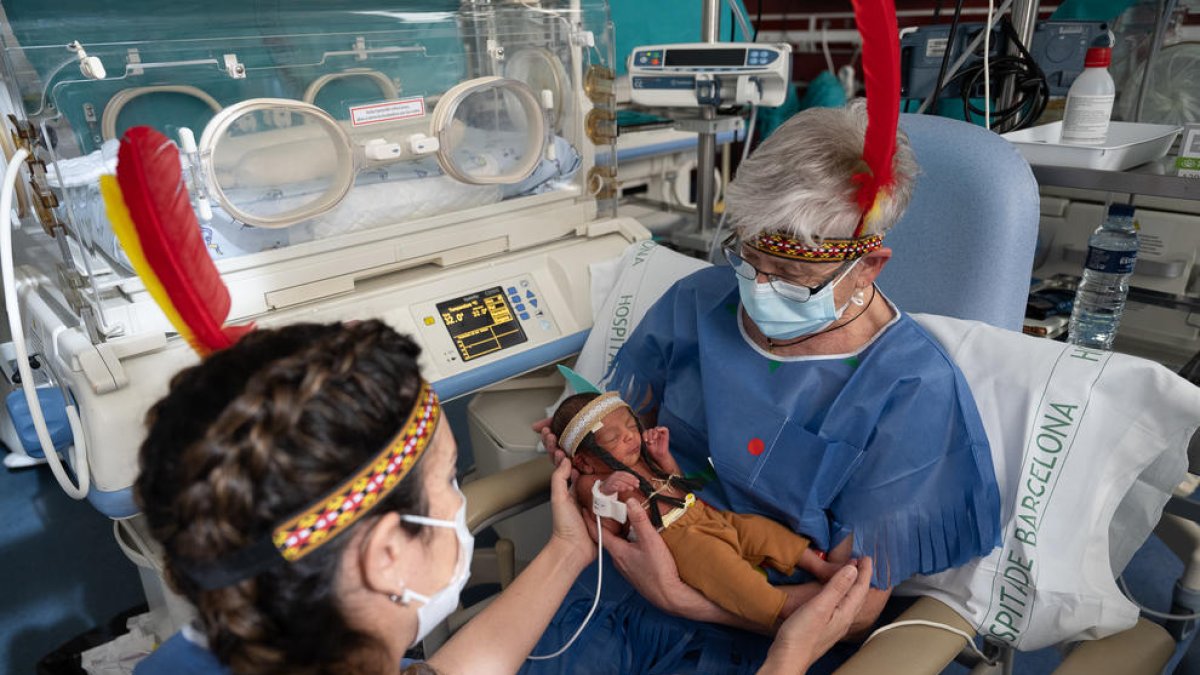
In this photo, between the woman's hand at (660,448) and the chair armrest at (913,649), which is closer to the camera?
the chair armrest at (913,649)

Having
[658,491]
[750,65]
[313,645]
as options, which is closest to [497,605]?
[658,491]

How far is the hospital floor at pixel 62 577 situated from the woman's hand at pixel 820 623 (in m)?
0.88

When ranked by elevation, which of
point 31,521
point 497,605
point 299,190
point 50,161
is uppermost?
point 50,161

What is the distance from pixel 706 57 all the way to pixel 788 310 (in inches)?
38.0

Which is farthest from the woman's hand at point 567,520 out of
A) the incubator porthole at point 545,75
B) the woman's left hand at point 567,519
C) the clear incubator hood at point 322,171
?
the incubator porthole at point 545,75

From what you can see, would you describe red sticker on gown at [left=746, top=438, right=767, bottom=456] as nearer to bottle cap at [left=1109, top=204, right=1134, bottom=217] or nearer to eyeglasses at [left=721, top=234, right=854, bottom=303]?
eyeglasses at [left=721, top=234, right=854, bottom=303]

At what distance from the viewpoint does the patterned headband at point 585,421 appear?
1302 millimetres

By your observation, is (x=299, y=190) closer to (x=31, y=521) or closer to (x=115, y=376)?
(x=115, y=376)

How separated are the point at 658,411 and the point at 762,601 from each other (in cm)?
50

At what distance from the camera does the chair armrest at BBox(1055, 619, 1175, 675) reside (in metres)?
1.00

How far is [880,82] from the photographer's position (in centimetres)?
106

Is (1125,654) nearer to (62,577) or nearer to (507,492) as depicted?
(507,492)

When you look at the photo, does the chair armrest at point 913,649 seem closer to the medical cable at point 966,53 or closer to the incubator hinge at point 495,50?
the medical cable at point 966,53

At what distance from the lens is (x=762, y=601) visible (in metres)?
1.12
